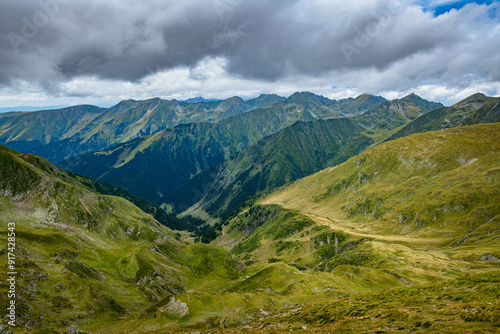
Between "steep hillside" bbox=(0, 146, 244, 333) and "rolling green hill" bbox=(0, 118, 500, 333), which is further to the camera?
"steep hillside" bbox=(0, 146, 244, 333)

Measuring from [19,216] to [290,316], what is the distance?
188 metres

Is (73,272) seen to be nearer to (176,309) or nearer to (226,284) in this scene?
(176,309)

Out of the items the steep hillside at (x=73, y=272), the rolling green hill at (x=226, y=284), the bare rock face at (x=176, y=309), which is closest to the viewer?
the rolling green hill at (x=226, y=284)

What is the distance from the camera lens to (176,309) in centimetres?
9644

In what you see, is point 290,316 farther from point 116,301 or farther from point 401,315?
point 116,301

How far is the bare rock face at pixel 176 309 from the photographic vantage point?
94.4 metres

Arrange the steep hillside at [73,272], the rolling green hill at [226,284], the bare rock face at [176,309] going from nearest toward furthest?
the rolling green hill at [226,284] < the steep hillside at [73,272] < the bare rock face at [176,309]

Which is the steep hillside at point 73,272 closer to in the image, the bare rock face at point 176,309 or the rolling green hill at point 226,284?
the bare rock face at point 176,309

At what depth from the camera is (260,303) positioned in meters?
102

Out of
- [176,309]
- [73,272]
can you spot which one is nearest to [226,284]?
[176,309]

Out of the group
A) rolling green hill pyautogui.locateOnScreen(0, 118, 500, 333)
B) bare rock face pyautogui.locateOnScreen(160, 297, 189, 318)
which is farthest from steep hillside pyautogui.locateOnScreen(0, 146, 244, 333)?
rolling green hill pyautogui.locateOnScreen(0, 118, 500, 333)

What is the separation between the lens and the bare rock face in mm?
94369

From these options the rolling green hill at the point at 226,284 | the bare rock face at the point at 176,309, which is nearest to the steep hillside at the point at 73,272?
the bare rock face at the point at 176,309

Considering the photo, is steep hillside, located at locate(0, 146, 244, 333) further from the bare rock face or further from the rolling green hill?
the rolling green hill
